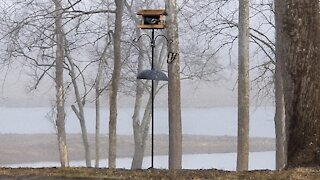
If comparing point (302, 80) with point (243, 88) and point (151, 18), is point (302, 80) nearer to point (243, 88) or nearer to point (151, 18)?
point (151, 18)

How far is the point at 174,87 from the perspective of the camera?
1281 centimetres

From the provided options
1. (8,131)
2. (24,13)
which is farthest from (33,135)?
(24,13)

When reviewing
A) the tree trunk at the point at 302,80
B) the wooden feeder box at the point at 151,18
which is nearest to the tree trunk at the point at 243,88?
the wooden feeder box at the point at 151,18

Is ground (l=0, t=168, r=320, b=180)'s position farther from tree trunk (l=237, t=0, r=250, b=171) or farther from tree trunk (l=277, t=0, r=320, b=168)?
tree trunk (l=237, t=0, r=250, b=171)

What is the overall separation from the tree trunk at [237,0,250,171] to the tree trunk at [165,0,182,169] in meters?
1.31

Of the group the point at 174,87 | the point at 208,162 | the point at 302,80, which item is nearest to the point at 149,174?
the point at 302,80

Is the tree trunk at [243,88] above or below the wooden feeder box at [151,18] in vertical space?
below

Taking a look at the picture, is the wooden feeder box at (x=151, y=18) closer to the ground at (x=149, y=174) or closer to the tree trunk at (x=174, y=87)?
the tree trunk at (x=174, y=87)

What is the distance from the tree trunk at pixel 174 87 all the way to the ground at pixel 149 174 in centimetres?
570

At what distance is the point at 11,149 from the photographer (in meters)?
32.2

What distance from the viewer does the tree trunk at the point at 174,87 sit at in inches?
502

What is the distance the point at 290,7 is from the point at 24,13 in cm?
974

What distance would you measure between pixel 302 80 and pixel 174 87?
556 cm

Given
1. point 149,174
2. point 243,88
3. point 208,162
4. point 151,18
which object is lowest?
point 208,162
